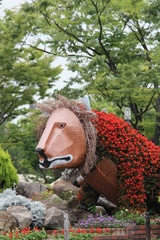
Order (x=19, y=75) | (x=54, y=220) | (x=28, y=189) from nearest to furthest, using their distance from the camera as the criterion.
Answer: (x=54, y=220)
(x=28, y=189)
(x=19, y=75)

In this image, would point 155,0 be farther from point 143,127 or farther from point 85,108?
point 85,108

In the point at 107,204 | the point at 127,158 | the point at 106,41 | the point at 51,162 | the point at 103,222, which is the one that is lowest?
the point at 103,222

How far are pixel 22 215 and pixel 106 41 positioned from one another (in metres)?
10.0

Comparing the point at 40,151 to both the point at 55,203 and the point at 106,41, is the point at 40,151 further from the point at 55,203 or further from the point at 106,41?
the point at 106,41

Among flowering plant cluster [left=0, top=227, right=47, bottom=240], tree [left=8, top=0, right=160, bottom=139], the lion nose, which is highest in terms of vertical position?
tree [left=8, top=0, right=160, bottom=139]

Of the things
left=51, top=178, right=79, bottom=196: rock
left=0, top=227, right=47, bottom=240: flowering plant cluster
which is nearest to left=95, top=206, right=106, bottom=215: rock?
left=0, top=227, right=47, bottom=240: flowering plant cluster

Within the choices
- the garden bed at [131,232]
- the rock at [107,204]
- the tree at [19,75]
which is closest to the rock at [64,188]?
the rock at [107,204]

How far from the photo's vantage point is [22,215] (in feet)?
29.0

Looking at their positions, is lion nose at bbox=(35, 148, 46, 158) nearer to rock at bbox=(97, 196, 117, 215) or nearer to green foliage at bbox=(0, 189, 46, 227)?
green foliage at bbox=(0, 189, 46, 227)

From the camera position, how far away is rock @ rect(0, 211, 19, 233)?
28.1 feet

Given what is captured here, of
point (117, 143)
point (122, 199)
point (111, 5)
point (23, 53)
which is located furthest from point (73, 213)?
point (23, 53)

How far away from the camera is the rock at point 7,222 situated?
28.1ft

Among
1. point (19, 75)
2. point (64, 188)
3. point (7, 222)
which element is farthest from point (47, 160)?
point (19, 75)

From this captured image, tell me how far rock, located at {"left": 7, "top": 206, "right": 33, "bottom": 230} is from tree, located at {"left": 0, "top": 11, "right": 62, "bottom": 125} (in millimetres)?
12385
